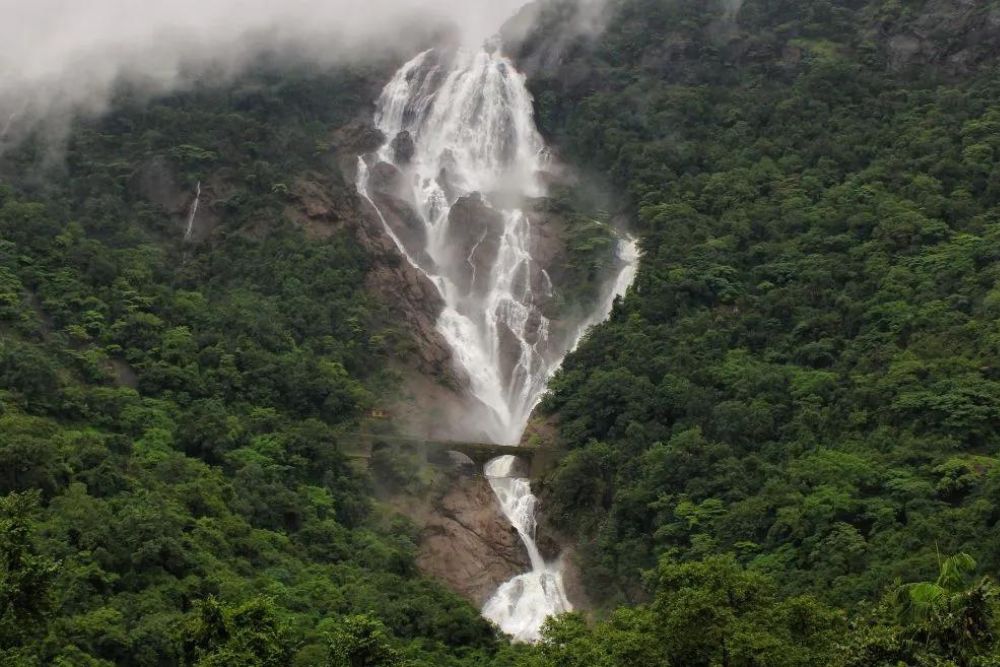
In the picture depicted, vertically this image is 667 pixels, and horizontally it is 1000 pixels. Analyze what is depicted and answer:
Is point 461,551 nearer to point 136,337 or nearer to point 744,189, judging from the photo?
point 136,337

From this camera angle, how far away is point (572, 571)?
54875 millimetres

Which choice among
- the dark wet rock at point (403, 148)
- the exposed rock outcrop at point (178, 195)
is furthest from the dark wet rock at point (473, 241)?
the exposed rock outcrop at point (178, 195)

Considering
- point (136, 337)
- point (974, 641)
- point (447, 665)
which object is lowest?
point (447, 665)

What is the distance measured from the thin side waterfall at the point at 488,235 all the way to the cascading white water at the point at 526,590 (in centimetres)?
5

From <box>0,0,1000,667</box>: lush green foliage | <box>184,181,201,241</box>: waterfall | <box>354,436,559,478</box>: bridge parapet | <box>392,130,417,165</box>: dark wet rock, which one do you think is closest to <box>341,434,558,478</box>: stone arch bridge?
<box>354,436,559,478</box>: bridge parapet

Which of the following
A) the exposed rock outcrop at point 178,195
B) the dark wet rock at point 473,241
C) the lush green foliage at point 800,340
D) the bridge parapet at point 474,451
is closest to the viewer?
the lush green foliage at point 800,340

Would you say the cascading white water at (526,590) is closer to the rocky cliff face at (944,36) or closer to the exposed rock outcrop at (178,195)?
the exposed rock outcrop at (178,195)

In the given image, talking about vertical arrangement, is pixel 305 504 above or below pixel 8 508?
below

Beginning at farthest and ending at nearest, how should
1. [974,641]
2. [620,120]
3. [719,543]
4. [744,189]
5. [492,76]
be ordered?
[492,76] → [620,120] → [744,189] → [719,543] → [974,641]

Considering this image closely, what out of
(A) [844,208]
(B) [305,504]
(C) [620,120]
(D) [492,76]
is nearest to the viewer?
(B) [305,504]

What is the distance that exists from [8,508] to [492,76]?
6501cm

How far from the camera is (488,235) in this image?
76688mm

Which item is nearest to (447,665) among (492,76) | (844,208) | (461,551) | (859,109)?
(461,551)

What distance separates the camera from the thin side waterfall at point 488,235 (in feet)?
195
